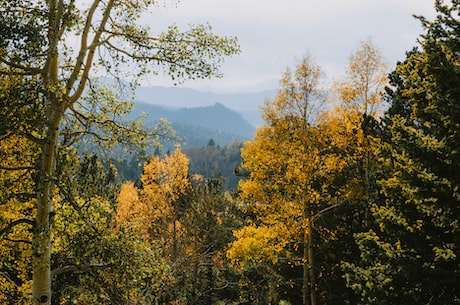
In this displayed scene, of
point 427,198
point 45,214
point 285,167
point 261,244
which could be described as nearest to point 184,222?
point 261,244

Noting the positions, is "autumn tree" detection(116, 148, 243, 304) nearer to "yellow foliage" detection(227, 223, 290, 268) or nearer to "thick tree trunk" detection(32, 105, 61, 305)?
"yellow foliage" detection(227, 223, 290, 268)

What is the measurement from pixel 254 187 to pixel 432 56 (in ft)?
24.7

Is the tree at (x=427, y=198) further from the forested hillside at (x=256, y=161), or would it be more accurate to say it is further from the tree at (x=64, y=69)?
the tree at (x=64, y=69)

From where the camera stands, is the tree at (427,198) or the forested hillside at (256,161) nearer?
the forested hillside at (256,161)

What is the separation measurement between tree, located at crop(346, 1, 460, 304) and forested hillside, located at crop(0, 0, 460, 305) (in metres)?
0.03

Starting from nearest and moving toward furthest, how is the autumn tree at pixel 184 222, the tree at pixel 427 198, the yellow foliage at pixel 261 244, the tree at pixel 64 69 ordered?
1. the tree at pixel 64 69
2. the tree at pixel 427 198
3. the yellow foliage at pixel 261 244
4. the autumn tree at pixel 184 222

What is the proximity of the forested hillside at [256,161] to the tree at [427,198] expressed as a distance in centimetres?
3

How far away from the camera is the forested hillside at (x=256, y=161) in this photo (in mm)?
5544

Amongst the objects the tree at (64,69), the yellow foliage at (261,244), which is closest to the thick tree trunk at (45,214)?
the tree at (64,69)

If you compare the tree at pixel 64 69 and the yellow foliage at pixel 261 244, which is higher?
the tree at pixel 64 69

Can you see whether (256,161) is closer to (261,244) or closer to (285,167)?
(285,167)

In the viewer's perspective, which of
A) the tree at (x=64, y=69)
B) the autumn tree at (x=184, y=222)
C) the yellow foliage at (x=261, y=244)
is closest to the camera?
the tree at (x=64, y=69)

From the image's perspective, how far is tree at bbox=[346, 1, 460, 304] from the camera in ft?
24.9

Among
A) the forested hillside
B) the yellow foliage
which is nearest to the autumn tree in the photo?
the forested hillside
